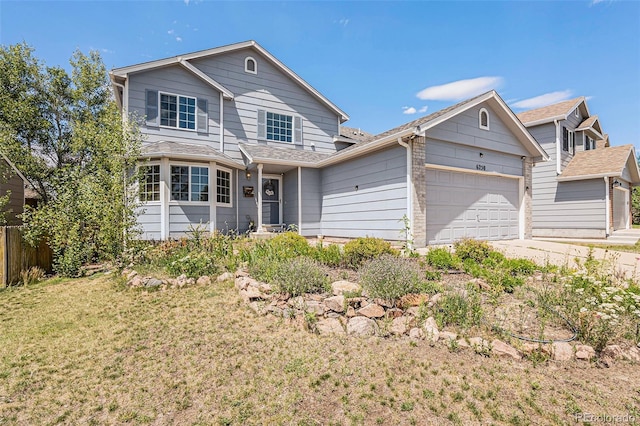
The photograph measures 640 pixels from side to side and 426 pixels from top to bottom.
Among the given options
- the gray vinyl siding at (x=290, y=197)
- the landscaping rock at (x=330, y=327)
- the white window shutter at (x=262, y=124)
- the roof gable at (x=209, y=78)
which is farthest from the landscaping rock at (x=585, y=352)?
the roof gable at (x=209, y=78)

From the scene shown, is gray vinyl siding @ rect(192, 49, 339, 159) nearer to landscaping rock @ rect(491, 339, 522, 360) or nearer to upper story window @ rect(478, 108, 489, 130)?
upper story window @ rect(478, 108, 489, 130)

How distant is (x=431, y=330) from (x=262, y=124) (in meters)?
11.2

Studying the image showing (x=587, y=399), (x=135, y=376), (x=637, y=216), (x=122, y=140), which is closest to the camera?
(x=587, y=399)

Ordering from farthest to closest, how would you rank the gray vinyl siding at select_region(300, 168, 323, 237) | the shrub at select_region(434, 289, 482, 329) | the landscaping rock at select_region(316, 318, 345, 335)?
1. the gray vinyl siding at select_region(300, 168, 323, 237)
2. the landscaping rock at select_region(316, 318, 345, 335)
3. the shrub at select_region(434, 289, 482, 329)

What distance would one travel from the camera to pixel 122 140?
24.2 ft

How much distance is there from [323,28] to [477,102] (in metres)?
6.84

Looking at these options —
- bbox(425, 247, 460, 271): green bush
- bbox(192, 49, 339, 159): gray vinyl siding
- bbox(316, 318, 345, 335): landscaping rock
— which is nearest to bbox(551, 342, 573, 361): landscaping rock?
bbox(316, 318, 345, 335): landscaping rock

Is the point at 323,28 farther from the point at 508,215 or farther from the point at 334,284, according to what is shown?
the point at 334,284

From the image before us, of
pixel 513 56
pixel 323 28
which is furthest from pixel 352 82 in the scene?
pixel 513 56

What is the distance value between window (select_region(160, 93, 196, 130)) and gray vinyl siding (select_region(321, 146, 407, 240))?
218 inches

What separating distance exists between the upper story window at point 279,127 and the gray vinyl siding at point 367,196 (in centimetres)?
247

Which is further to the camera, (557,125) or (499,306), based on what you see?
(557,125)

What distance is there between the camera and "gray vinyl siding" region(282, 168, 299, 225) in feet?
39.9

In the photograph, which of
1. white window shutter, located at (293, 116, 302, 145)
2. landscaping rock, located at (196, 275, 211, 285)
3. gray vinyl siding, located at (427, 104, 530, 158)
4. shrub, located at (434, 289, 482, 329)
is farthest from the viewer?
white window shutter, located at (293, 116, 302, 145)
